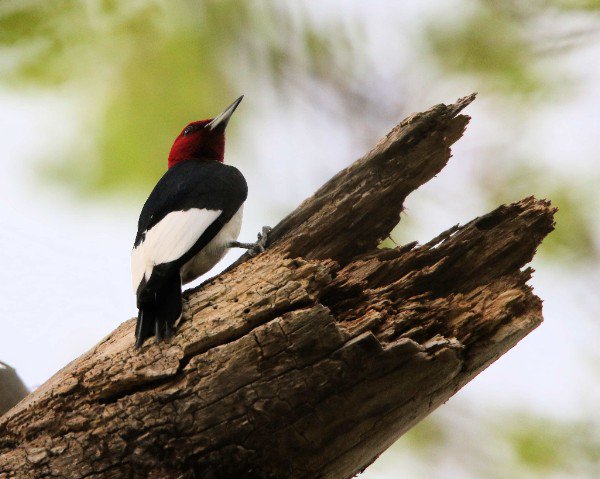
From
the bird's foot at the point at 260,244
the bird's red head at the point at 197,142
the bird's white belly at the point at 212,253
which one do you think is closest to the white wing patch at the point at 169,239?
the bird's white belly at the point at 212,253

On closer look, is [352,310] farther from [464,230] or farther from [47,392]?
[47,392]

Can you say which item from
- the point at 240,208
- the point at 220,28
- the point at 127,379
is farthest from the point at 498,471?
the point at 220,28

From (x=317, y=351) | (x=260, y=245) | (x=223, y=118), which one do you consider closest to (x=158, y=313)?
(x=260, y=245)

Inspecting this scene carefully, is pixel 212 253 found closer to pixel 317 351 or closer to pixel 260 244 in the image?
pixel 260 244

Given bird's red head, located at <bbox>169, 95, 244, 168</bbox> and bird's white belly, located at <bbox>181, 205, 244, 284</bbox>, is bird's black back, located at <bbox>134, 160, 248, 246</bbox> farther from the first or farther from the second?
bird's red head, located at <bbox>169, 95, 244, 168</bbox>

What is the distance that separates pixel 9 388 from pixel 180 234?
0.87 metres

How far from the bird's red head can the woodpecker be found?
0.23 metres

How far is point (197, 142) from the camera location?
153 inches

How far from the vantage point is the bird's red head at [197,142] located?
12.6 ft

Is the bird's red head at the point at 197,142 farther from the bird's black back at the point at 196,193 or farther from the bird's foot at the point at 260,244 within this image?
the bird's foot at the point at 260,244

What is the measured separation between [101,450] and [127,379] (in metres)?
0.22

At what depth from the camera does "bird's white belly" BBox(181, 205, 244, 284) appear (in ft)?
9.97

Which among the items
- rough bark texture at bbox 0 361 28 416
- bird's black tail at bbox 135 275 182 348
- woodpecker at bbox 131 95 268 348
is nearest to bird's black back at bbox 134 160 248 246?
woodpecker at bbox 131 95 268 348

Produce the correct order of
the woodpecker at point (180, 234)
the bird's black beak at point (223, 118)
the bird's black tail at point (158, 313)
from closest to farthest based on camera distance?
the bird's black tail at point (158, 313) < the woodpecker at point (180, 234) < the bird's black beak at point (223, 118)
